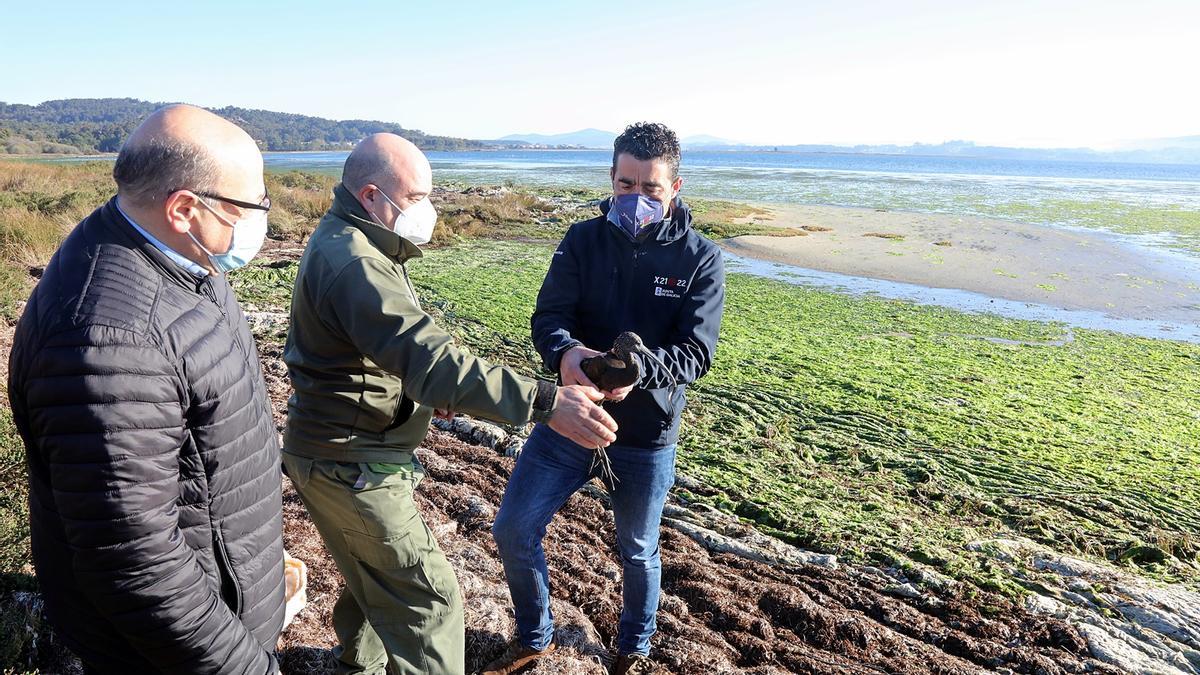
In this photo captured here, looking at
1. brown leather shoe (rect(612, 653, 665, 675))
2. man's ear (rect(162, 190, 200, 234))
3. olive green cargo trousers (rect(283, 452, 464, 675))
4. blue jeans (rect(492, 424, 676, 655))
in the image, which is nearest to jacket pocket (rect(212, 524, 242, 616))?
olive green cargo trousers (rect(283, 452, 464, 675))

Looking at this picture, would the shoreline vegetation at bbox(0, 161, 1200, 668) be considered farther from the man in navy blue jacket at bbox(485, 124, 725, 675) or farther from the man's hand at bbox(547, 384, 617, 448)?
the man's hand at bbox(547, 384, 617, 448)

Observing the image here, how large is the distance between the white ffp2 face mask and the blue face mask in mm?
840

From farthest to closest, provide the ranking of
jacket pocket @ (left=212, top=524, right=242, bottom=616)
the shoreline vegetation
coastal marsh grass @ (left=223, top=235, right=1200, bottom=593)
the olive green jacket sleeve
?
coastal marsh grass @ (left=223, top=235, right=1200, bottom=593) < the shoreline vegetation < the olive green jacket sleeve < jacket pocket @ (left=212, top=524, right=242, bottom=616)

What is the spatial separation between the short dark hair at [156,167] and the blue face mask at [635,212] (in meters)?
1.70

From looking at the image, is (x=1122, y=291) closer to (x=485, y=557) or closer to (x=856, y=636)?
(x=856, y=636)

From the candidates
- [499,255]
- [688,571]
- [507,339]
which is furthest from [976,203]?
[688,571]

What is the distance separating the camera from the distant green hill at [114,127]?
263ft

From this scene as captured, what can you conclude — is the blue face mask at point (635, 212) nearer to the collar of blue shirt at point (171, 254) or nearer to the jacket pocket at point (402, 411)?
the jacket pocket at point (402, 411)

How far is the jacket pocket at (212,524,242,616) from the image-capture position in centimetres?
175

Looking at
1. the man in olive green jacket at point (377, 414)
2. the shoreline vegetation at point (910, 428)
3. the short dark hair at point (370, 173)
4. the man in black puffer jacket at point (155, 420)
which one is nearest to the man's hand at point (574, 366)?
the man in olive green jacket at point (377, 414)

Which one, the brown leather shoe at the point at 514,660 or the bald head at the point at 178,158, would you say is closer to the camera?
the bald head at the point at 178,158

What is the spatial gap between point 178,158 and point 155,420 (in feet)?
1.87

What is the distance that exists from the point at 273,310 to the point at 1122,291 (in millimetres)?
15349

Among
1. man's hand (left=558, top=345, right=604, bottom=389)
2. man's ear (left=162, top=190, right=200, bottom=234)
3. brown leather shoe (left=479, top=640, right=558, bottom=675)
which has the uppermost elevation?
man's ear (left=162, top=190, right=200, bottom=234)
